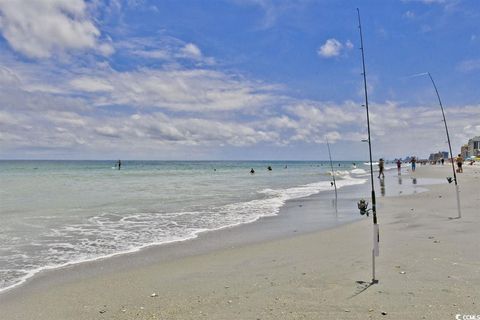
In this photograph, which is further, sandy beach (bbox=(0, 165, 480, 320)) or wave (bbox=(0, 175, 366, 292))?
wave (bbox=(0, 175, 366, 292))

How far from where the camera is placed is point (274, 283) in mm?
5926

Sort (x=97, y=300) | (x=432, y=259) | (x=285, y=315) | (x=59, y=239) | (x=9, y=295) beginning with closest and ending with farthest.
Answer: (x=285, y=315) < (x=97, y=300) < (x=9, y=295) < (x=432, y=259) < (x=59, y=239)

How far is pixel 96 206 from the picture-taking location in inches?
708

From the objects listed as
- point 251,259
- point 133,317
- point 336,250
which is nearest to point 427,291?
point 336,250

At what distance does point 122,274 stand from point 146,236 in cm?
383

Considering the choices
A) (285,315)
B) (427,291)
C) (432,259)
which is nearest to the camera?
(285,315)

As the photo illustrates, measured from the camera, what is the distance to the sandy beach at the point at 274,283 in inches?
191

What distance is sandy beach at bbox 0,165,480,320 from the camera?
4.86 metres

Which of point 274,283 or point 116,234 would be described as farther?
point 116,234

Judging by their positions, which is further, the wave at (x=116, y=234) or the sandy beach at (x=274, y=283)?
the wave at (x=116, y=234)

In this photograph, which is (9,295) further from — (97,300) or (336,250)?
(336,250)

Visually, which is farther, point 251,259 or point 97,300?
point 251,259

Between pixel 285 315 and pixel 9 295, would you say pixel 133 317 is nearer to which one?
pixel 285 315

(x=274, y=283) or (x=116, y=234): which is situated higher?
(x=116, y=234)
